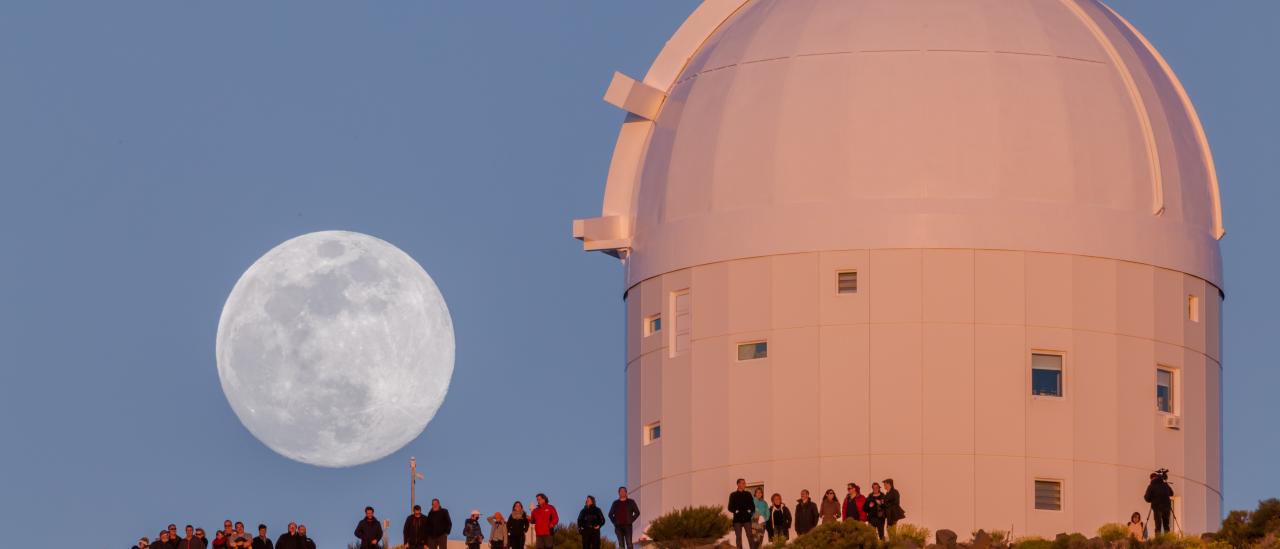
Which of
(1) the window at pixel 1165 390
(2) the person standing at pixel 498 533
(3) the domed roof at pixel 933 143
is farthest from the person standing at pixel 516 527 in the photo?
(1) the window at pixel 1165 390

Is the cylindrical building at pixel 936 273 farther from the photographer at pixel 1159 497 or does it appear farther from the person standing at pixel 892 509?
the person standing at pixel 892 509

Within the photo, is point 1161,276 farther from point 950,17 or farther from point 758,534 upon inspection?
point 758,534

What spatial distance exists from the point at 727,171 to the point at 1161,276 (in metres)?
7.50

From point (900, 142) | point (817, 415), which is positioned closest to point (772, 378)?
point (817, 415)

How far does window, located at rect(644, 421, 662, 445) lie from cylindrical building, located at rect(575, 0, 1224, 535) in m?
0.04

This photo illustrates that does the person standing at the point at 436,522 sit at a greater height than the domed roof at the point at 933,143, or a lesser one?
lesser

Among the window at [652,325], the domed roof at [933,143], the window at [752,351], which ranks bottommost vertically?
the window at [752,351]

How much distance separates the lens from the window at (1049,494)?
168 ft

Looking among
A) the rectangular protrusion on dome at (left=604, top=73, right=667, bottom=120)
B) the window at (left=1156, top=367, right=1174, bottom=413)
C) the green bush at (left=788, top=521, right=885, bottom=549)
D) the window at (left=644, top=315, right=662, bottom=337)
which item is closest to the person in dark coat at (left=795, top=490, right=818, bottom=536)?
the green bush at (left=788, top=521, right=885, bottom=549)

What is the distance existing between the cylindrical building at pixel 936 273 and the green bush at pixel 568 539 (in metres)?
3.21

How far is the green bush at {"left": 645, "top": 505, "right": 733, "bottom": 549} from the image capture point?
48.9 metres

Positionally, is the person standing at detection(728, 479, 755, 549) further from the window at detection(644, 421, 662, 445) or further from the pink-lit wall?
the window at detection(644, 421, 662, 445)

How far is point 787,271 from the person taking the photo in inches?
2058

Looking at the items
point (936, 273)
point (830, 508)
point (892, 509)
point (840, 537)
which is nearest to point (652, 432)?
point (936, 273)
